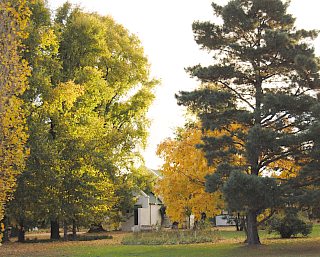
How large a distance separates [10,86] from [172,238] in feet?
54.4

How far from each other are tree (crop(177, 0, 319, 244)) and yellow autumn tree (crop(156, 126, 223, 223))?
13.2 ft

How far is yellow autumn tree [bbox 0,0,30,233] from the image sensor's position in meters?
11.9

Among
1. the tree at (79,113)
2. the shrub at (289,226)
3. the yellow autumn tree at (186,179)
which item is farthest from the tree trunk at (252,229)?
the tree at (79,113)

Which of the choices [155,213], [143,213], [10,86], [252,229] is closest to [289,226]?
[252,229]

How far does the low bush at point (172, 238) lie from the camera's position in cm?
2622

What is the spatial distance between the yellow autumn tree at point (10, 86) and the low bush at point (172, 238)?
14870 millimetres

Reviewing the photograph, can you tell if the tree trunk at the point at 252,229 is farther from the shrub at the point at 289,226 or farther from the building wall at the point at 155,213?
the building wall at the point at 155,213

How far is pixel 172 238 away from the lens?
2664 cm

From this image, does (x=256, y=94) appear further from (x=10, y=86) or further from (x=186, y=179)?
(x=10, y=86)

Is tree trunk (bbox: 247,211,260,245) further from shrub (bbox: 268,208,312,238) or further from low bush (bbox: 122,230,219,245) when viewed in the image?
shrub (bbox: 268,208,312,238)

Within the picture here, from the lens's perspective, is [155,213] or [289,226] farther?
[155,213]

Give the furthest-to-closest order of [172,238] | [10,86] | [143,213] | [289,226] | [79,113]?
[143,213], [79,113], [289,226], [172,238], [10,86]

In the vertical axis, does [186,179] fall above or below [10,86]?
below

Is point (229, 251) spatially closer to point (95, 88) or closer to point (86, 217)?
point (86, 217)
